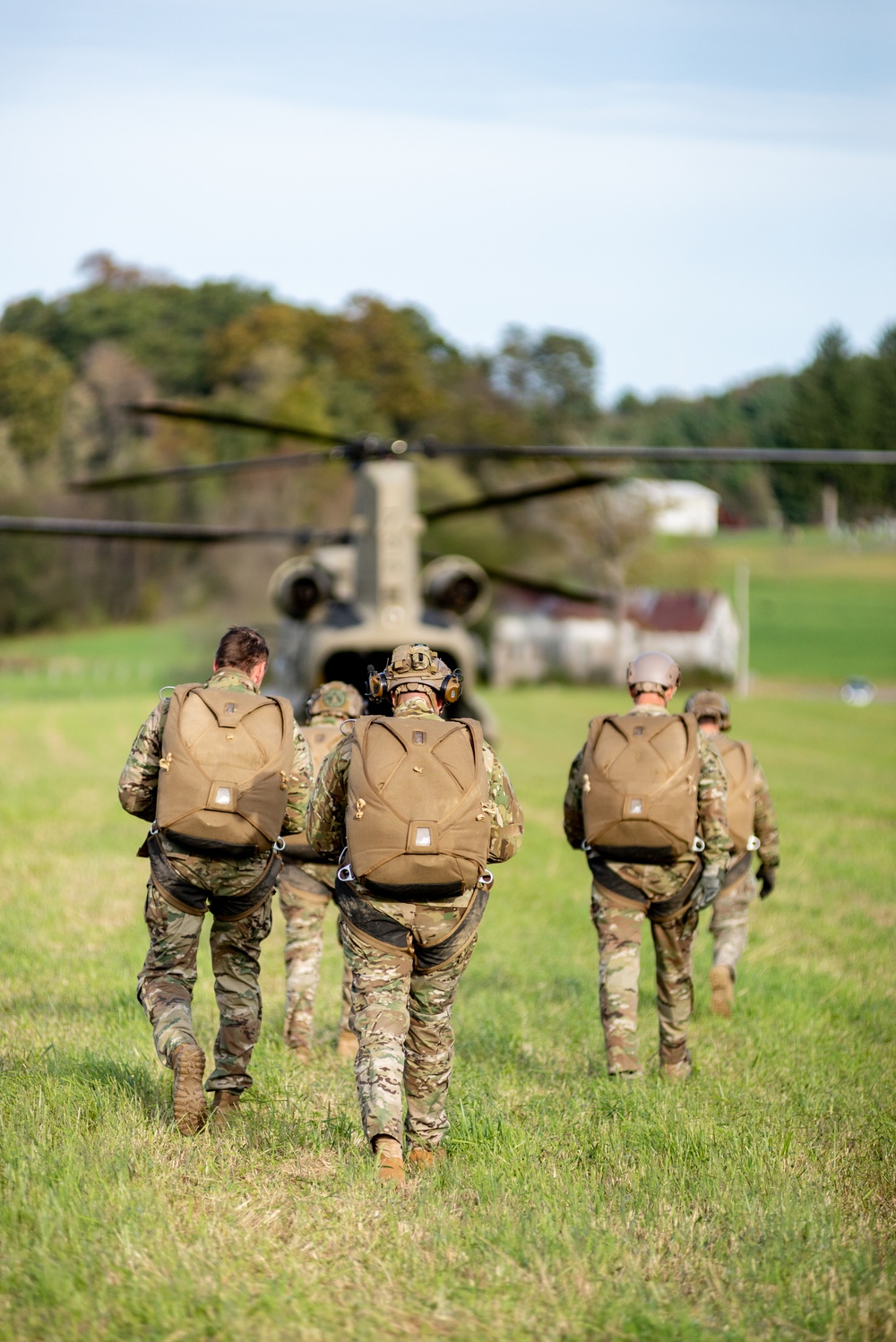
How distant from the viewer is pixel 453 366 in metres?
105

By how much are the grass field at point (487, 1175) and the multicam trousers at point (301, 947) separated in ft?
0.64

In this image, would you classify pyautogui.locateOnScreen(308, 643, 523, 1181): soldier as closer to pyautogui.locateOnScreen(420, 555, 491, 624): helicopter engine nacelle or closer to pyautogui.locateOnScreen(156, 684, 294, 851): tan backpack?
pyautogui.locateOnScreen(156, 684, 294, 851): tan backpack

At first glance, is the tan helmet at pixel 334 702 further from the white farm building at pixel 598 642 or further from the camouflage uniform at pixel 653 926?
the white farm building at pixel 598 642

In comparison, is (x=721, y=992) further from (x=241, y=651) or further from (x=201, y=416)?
(x=201, y=416)

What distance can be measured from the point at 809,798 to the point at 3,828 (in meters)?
12.4

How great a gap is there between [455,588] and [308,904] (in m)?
11.3

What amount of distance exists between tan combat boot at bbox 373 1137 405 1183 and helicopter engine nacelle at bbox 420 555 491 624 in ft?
45.2

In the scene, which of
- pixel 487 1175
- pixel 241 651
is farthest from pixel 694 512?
pixel 487 1175

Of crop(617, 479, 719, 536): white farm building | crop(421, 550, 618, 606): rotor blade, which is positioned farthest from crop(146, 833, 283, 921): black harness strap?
crop(617, 479, 719, 536): white farm building

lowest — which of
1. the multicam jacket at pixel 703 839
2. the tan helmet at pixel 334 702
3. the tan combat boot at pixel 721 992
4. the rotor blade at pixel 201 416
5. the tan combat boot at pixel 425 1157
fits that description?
the tan combat boot at pixel 721 992

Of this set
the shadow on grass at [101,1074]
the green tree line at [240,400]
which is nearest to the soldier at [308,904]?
the shadow on grass at [101,1074]

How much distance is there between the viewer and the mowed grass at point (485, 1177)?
14.3 ft

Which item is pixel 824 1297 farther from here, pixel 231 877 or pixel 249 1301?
pixel 231 877

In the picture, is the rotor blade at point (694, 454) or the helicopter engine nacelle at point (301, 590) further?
the helicopter engine nacelle at point (301, 590)
